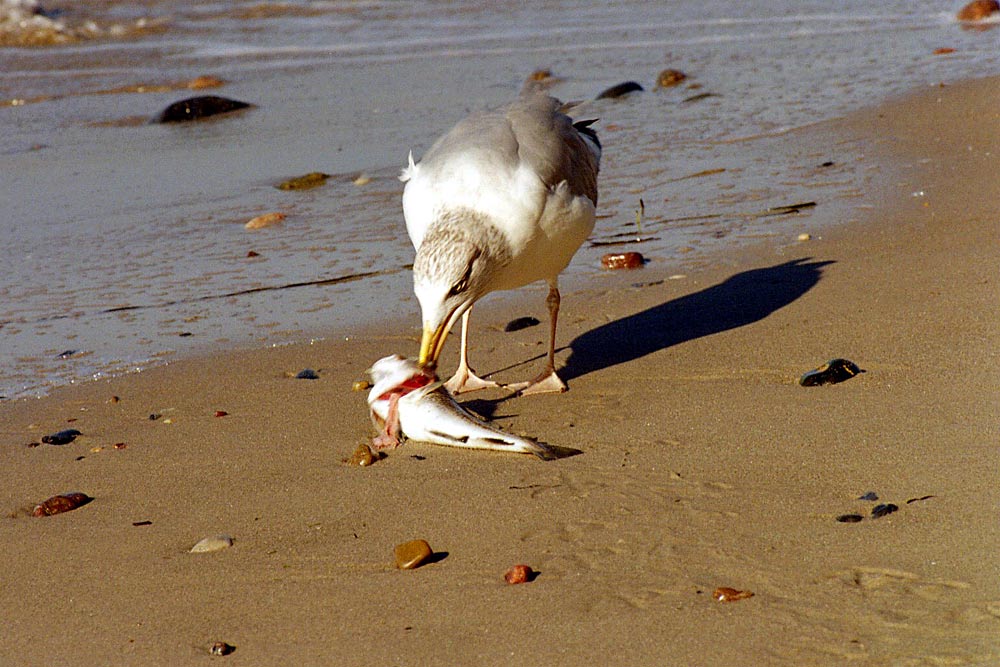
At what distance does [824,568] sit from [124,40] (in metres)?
18.3

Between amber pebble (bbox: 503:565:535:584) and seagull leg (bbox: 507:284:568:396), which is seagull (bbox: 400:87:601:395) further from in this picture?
amber pebble (bbox: 503:565:535:584)

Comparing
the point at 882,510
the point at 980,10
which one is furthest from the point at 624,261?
the point at 980,10

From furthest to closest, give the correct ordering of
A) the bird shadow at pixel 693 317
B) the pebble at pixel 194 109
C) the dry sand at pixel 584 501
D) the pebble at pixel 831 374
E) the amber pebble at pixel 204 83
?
the amber pebble at pixel 204 83 < the pebble at pixel 194 109 < the bird shadow at pixel 693 317 < the pebble at pixel 831 374 < the dry sand at pixel 584 501

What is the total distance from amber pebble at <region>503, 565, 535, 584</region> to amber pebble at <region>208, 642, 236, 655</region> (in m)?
0.71

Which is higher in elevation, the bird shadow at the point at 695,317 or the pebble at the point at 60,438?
the pebble at the point at 60,438

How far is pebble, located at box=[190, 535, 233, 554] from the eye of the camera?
3.76m

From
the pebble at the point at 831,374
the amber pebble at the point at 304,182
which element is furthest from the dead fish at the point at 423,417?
the amber pebble at the point at 304,182

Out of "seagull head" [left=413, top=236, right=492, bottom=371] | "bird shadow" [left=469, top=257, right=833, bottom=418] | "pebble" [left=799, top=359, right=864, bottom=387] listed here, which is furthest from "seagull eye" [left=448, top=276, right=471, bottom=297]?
"pebble" [left=799, top=359, right=864, bottom=387]

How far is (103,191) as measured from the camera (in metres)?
9.42

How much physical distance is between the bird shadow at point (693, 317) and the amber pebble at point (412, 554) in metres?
1.59

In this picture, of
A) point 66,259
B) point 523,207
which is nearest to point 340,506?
point 523,207

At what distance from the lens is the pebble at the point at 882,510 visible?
3.54 meters

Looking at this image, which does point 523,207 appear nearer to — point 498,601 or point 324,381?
point 324,381

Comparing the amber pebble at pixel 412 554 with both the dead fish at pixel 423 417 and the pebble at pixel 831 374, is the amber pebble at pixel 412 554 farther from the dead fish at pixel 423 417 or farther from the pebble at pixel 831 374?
the pebble at pixel 831 374
